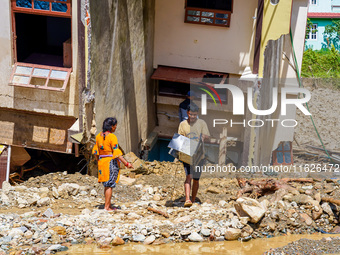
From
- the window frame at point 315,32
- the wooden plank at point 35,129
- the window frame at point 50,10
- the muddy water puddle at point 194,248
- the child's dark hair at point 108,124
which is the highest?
the window frame at point 50,10

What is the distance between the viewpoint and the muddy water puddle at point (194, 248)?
7.00 metres

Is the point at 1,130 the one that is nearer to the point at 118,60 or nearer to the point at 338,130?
the point at 118,60

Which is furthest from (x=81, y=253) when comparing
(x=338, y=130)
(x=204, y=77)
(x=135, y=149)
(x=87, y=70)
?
(x=338, y=130)

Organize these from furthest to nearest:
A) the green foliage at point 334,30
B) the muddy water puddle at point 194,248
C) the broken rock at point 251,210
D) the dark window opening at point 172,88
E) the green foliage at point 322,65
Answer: the green foliage at point 334,30 < the green foliage at point 322,65 < the dark window opening at point 172,88 < the broken rock at point 251,210 < the muddy water puddle at point 194,248

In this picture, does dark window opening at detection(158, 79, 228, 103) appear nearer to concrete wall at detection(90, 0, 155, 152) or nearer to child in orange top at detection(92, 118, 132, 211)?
concrete wall at detection(90, 0, 155, 152)

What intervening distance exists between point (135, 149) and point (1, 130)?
11.1 ft

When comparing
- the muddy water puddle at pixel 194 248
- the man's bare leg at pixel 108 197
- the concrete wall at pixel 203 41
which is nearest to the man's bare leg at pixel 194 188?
the man's bare leg at pixel 108 197

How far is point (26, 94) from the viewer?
10.0 meters

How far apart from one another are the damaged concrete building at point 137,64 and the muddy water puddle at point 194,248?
3.01m

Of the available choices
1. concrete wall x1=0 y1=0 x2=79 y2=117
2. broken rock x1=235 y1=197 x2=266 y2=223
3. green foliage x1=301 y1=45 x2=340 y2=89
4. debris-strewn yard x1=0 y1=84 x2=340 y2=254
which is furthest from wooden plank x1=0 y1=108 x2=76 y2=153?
green foliage x1=301 y1=45 x2=340 y2=89

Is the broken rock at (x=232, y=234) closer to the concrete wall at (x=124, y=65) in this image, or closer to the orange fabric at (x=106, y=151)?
the orange fabric at (x=106, y=151)

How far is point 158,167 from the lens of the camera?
11977mm

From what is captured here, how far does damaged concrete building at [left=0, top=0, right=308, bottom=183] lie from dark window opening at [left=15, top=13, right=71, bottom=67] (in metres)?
0.02

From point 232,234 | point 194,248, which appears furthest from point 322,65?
point 194,248
